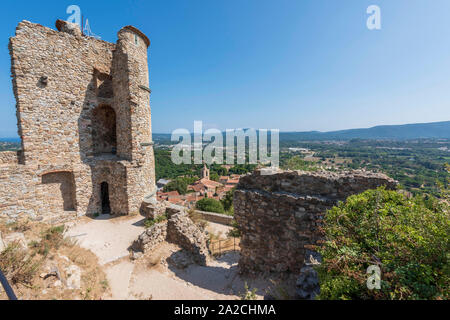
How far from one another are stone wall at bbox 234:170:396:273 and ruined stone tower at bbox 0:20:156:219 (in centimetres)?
665

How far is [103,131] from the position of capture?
1108cm

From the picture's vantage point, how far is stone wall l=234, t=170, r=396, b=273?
4.89m

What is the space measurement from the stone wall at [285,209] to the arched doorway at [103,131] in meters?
9.58

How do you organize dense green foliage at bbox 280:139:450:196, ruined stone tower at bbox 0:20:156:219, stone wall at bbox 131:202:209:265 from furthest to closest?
dense green foliage at bbox 280:139:450:196
ruined stone tower at bbox 0:20:156:219
stone wall at bbox 131:202:209:265

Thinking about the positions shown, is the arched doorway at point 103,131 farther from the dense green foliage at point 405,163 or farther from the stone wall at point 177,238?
the dense green foliage at point 405,163

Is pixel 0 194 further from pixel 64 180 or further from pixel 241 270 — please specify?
pixel 241 270

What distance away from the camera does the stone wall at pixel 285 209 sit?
489 centimetres

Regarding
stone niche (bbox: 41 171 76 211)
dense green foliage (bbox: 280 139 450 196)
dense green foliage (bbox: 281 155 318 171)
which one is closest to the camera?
stone niche (bbox: 41 171 76 211)

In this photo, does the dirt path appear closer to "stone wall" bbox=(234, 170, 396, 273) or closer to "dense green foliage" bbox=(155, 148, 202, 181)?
"stone wall" bbox=(234, 170, 396, 273)

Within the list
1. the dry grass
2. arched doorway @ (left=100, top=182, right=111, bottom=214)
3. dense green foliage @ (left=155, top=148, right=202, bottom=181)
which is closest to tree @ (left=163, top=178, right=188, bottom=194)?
dense green foliage @ (left=155, top=148, right=202, bottom=181)

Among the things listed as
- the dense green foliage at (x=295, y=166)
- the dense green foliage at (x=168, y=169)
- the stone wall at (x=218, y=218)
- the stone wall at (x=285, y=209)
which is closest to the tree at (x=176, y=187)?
the dense green foliage at (x=168, y=169)
